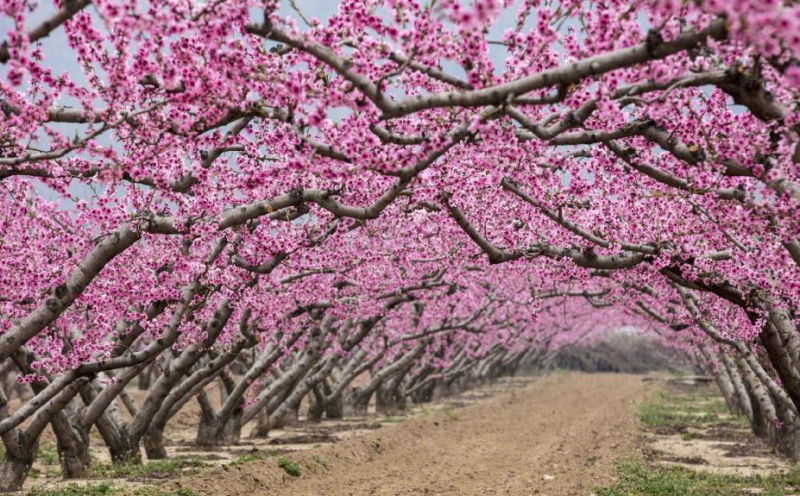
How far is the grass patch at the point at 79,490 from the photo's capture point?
11.2 meters

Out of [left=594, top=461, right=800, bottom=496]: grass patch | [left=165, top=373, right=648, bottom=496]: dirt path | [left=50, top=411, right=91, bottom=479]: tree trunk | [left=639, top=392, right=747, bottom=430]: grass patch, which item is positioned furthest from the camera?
[left=639, top=392, right=747, bottom=430]: grass patch

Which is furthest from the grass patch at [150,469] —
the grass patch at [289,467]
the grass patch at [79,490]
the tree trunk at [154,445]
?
the grass patch at [289,467]

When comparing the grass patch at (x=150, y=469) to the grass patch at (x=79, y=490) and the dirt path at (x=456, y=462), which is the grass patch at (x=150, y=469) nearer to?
the grass patch at (x=79, y=490)

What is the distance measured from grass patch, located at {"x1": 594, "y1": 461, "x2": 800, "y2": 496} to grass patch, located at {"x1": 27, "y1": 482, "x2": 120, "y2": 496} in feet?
26.1

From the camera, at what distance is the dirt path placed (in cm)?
1284

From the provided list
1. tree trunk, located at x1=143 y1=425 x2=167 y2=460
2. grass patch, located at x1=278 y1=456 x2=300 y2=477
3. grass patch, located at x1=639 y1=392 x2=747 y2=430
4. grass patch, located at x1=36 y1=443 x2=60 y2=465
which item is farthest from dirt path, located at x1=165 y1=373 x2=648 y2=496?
grass patch, located at x1=36 y1=443 x2=60 y2=465

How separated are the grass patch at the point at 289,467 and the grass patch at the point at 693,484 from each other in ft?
18.4

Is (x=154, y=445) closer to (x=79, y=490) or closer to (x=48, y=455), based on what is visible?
(x=48, y=455)

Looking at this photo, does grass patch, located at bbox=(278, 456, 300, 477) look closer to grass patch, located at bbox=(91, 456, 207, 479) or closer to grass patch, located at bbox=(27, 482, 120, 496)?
grass patch, located at bbox=(91, 456, 207, 479)

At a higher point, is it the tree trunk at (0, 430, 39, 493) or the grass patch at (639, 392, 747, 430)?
the tree trunk at (0, 430, 39, 493)

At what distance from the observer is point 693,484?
1295cm

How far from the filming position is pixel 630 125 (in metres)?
6.98

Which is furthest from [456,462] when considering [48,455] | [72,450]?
[48,455]

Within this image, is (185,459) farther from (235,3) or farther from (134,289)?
(235,3)
